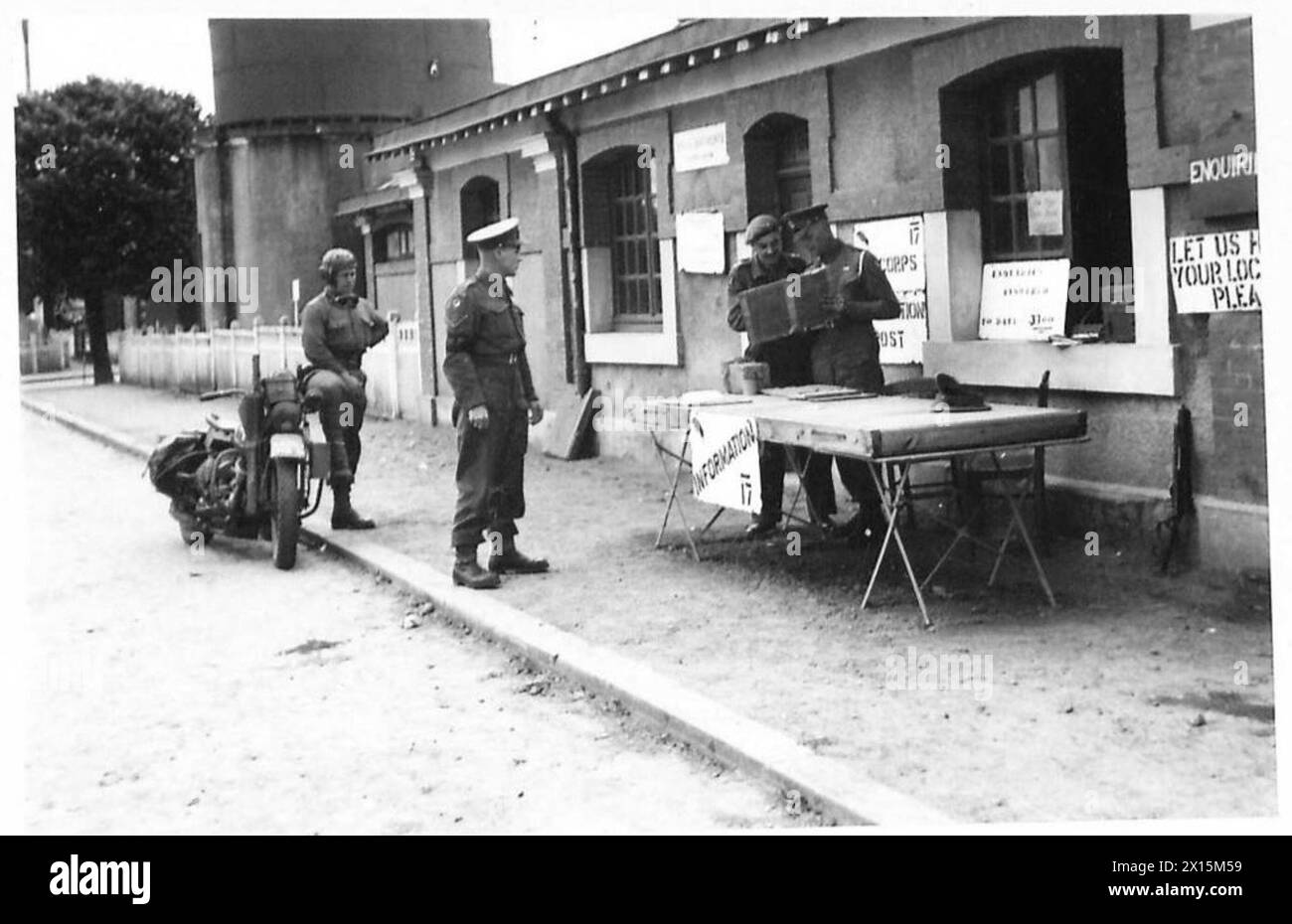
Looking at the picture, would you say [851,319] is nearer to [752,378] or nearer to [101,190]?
[752,378]

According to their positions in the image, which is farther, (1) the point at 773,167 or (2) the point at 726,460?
(1) the point at 773,167

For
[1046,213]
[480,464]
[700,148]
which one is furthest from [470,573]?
[700,148]

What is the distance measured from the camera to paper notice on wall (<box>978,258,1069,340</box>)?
9125mm

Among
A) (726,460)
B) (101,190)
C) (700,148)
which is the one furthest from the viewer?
(101,190)

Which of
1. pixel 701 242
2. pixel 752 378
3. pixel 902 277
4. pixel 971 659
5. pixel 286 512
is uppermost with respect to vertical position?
pixel 701 242

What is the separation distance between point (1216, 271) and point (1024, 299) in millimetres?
1738

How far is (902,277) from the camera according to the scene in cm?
1008

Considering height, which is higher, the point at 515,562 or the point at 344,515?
the point at 344,515

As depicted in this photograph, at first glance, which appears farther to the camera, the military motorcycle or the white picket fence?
the white picket fence

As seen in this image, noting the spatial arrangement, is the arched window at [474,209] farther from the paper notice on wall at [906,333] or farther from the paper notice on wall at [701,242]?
the paper notice on wall at [906,333]

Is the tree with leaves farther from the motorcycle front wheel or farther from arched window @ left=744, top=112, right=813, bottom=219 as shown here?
arched window @ left=744, top=112, right=813, bottom=219

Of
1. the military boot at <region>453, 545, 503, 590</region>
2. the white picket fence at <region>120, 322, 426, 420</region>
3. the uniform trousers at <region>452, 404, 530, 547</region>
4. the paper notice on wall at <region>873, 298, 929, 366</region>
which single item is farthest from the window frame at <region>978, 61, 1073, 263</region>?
the white picket fence at <region>120, 322, 426, 420</region>

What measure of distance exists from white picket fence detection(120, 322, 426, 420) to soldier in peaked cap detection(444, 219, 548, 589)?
A: 7772 millimetres
